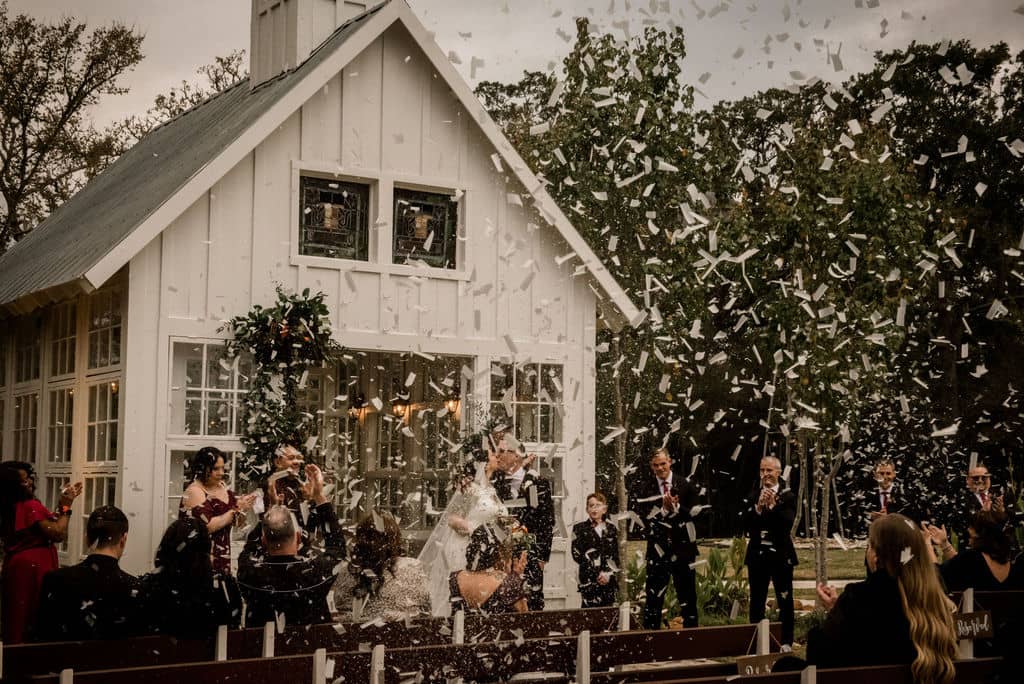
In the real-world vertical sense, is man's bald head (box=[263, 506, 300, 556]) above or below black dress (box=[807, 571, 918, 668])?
above

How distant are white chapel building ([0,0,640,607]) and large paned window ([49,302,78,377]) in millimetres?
36

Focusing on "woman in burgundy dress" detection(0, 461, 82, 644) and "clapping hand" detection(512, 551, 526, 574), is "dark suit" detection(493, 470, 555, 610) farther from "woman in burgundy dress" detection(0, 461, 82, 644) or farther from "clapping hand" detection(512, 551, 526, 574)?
"woman in burgundy dress" detection(0, 461, 82, 644)

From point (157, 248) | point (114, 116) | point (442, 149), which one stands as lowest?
point (157, 248)

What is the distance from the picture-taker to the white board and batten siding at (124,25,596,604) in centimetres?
1038

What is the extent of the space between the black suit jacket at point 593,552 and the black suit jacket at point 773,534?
115 centimetres

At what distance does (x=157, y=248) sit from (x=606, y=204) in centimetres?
784

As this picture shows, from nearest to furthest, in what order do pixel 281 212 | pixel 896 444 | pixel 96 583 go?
pixel 96 583
pixel 281 212
pixel 896 444

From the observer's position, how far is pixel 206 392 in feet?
34.7

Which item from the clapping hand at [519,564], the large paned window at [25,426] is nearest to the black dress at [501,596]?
the clapping hand at [519,564]

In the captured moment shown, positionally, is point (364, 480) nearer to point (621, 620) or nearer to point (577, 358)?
point (577, 358)

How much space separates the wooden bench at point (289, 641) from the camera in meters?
5.25

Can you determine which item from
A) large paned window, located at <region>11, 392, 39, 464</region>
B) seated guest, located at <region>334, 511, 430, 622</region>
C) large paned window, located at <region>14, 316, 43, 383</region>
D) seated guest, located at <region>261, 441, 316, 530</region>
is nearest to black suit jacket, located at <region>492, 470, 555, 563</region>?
seated guest, located at <region>334, 511, 430, 622</region>

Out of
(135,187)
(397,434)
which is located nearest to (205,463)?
(135,187)

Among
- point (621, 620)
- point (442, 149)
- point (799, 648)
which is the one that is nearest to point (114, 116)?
point (442, 149)
